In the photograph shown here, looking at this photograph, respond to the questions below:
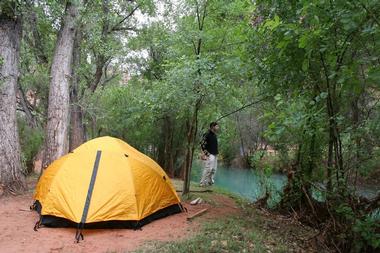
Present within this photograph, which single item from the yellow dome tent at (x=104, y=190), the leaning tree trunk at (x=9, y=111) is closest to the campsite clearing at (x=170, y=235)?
the yellow dome tent at (x=104, y=190)

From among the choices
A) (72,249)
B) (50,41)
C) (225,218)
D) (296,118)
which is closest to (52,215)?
(72,249)

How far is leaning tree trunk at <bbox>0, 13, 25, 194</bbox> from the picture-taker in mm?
8312

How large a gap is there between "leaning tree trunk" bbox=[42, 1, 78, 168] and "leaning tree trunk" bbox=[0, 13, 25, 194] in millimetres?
772

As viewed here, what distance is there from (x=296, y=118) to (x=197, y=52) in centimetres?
489

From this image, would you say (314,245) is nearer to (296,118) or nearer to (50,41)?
(296,118)

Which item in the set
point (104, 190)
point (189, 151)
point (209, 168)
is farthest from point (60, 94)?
point (209, 168)

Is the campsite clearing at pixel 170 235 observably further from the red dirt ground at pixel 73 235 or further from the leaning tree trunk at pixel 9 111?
the leaning tree trunk at pixel 9 111

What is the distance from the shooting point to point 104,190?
6.22 m

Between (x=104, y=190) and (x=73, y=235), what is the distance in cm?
87

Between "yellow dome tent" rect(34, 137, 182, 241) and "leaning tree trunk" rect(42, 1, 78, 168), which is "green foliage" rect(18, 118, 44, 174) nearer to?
"leaning tree trunk" rect(42, 1, 78, 168)

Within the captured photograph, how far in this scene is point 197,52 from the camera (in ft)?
28.6

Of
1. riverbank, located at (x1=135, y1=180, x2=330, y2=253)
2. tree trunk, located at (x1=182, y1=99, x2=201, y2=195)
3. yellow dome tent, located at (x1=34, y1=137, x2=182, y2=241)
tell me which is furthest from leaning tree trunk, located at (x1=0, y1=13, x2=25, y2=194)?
riverbank, located at (x1=135, y1=180, x2=330, y2=253)

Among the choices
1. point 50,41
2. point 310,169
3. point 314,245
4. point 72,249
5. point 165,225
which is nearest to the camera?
→ point 72,249

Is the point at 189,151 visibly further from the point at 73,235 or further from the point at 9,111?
the point at 9,111
